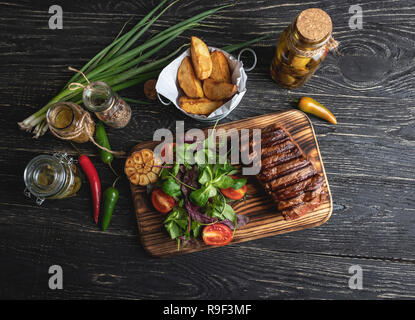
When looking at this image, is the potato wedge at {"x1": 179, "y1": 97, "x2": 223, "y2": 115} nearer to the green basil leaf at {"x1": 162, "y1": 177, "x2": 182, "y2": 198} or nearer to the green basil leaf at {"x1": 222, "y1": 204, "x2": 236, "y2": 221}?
the green basil leaf at {"x1": 162, "y1": 177, "x2": 182, "y2": 198}

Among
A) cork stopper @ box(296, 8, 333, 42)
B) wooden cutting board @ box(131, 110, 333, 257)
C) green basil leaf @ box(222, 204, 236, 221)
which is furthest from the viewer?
wooden cutting board @ box(131, 110, 333, 257)

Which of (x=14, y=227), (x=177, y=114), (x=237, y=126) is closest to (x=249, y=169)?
(x=237, y=126)

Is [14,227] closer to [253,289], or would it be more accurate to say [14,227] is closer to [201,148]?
[201,148]

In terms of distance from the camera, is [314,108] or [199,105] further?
[314,108]

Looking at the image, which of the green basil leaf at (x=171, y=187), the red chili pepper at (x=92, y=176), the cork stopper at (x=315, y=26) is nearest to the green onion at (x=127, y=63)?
the red chili pepper at (x=92, y=176)

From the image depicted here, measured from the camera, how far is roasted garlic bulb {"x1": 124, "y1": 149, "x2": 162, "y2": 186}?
1.98m

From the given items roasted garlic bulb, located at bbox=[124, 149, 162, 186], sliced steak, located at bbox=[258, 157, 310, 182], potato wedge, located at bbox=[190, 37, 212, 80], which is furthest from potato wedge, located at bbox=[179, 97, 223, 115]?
sliced steak, located at bbox=[258, 157, 310, 182]

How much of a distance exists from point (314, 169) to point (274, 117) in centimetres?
42

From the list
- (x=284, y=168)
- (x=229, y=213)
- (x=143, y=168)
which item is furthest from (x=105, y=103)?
(x=284, y=168)

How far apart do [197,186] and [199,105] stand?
1.56 feet

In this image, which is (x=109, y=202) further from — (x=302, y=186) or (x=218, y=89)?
(x=302, y=186)

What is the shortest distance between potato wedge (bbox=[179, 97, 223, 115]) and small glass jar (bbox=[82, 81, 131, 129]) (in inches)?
15.3

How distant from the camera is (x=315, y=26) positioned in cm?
160

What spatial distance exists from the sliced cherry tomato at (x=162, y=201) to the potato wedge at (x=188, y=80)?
62 centimetres
